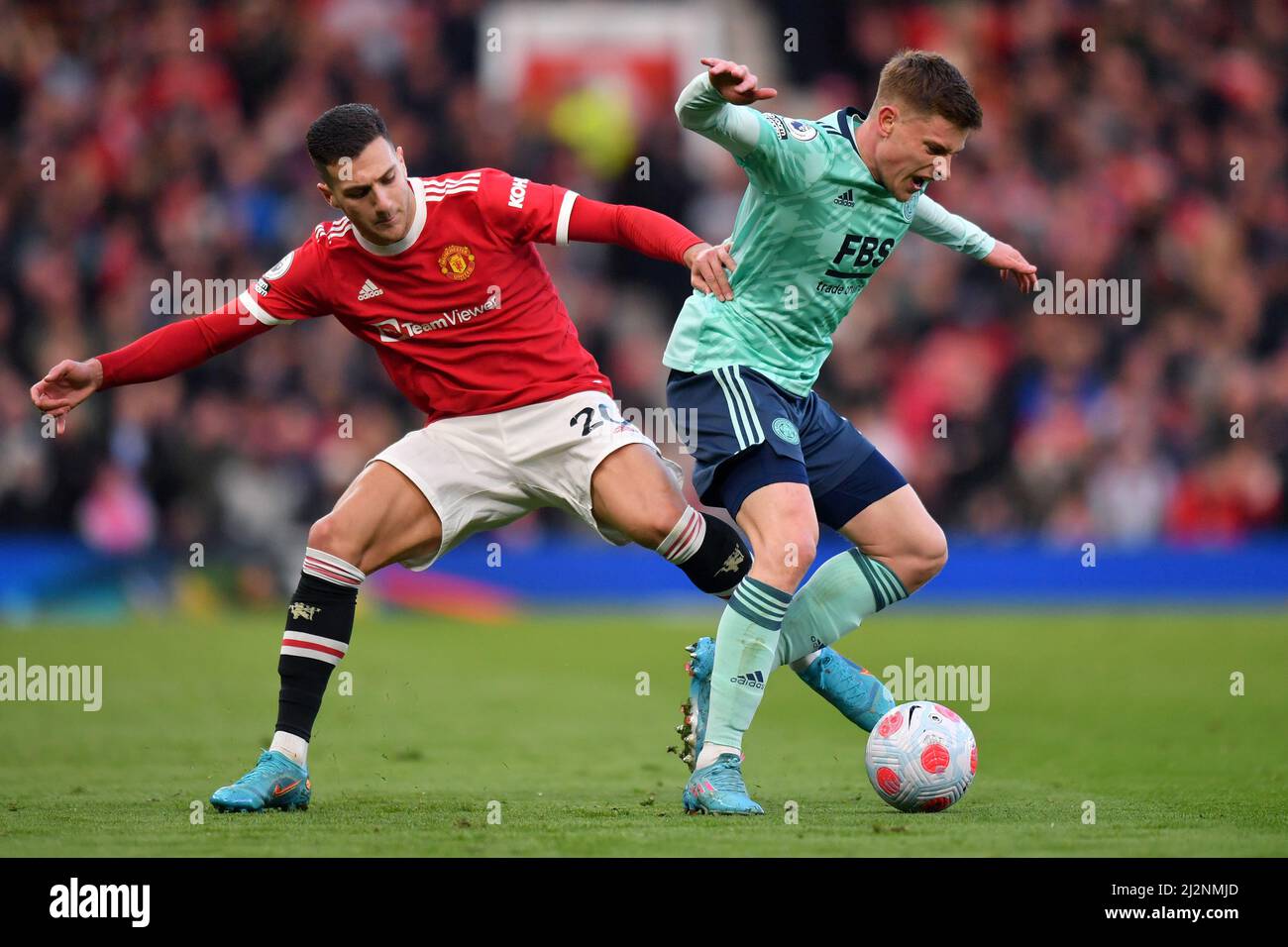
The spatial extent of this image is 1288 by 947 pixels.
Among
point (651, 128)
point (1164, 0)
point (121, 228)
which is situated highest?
point (1164, 0)

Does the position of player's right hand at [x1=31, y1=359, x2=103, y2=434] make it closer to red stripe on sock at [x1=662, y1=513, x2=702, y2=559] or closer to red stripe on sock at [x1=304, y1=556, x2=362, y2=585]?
red stripe on sock at [x1=304, y1=556, x2=362, y2=585]

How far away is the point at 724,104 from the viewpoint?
5.83 metres

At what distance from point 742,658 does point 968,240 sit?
2214 millimetres

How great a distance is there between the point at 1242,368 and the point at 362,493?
13.3 m

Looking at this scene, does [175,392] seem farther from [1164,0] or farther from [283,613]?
[1164,0]

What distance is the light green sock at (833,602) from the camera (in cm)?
662

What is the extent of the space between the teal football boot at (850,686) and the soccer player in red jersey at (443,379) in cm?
47

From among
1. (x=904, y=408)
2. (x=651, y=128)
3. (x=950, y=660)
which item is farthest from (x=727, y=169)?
(x=950, y=660)

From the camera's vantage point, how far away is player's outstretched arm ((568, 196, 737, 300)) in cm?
573

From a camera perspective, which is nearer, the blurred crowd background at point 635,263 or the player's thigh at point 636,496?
the player's thigh at point 636,496

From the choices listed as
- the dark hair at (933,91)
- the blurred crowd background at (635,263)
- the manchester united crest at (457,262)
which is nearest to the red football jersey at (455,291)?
the manchester united crest at (457,262)

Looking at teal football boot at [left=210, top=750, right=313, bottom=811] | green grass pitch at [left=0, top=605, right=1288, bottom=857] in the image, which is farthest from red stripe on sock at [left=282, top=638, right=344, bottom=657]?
green grass pitch at [left=0, top=605, right=1288, bottom=857]

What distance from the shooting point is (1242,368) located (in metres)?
17.7

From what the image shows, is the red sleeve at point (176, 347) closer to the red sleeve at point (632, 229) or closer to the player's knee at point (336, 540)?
the player's knee at point (336, 540)
